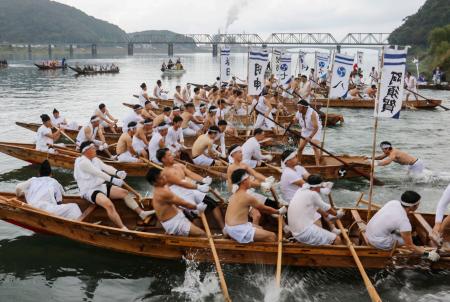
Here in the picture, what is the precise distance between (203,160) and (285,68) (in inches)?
607

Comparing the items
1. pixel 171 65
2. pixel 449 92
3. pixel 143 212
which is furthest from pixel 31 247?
pixel 171 65

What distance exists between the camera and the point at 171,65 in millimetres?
69000

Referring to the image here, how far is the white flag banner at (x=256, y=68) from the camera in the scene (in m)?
19.5

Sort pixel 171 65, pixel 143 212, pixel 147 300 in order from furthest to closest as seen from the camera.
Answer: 1. pixel 171 65
2. pixel 143 212
3. pixel 147 300

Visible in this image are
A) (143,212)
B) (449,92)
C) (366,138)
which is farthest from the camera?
(449,92)

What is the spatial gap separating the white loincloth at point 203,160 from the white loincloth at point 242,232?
230 inches

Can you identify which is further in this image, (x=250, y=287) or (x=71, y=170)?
(x=71, y=170)

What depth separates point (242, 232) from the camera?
28.9 ft

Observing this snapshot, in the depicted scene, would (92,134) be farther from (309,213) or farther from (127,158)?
(309,213)

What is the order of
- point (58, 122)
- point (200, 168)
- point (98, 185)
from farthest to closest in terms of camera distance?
point (58, 122) → point (200, 168) → point (98, 185)

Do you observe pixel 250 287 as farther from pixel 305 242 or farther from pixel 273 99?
pixel 273 99

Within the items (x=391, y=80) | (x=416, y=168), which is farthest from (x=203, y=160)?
(x=416, y=168)

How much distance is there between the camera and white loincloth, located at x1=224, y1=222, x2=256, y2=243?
880 cm

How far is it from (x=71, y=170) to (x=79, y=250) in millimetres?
6402
